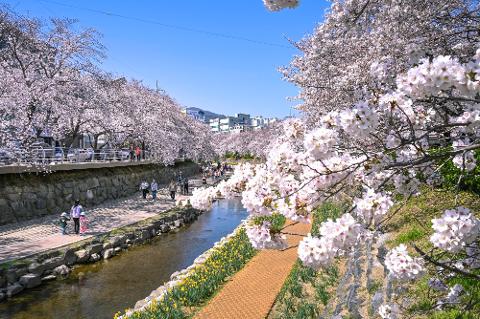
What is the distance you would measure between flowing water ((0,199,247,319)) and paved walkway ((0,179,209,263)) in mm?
1666

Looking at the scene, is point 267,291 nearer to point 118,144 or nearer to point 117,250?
point 117,250

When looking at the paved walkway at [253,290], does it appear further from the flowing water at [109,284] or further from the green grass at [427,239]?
the flowing water at [109,284]

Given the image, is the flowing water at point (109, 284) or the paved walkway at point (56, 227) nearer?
the flowing water at point (109, 284)

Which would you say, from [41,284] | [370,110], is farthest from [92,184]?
[370,110]

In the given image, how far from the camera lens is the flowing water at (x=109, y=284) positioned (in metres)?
10.7

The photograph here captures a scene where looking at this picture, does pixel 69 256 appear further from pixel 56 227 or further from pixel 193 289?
pixel 193 289

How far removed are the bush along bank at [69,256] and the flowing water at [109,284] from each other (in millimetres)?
267

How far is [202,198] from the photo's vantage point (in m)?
4.66

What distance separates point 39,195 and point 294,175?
57.4 feet

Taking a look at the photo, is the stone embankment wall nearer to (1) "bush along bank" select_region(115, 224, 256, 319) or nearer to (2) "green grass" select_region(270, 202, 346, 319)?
(1) "bush along bank" select_region(115, 224, 256, 319)

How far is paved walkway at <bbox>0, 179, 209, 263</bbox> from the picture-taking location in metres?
13.8

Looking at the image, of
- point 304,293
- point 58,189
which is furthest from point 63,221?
point 304,293

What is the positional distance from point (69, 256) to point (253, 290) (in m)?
7.65

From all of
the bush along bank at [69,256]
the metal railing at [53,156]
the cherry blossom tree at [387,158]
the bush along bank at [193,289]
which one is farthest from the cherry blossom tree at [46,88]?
the cherry blossom tree at [387,158]
